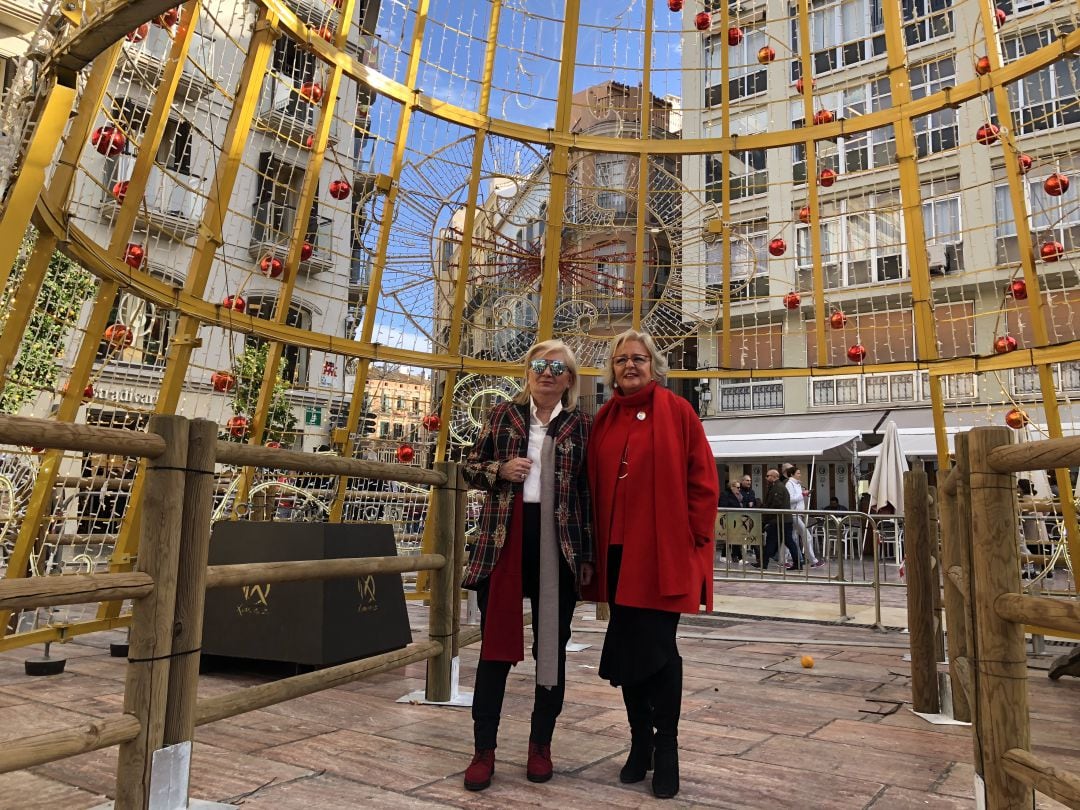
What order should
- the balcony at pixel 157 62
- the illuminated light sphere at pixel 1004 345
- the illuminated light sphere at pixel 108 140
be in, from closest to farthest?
1. the illuminated light sphere at pixel 108 140
2. the balcony at pixel 157 62
3. the illuminated light sphere at pixel 1004 345

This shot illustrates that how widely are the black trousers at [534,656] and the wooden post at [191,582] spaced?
878 millimetres

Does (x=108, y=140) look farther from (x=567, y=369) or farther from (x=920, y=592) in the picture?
(x=920, y=592)

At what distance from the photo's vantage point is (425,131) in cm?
616

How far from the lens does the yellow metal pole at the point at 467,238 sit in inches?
240

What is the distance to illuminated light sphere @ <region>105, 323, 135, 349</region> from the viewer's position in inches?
171

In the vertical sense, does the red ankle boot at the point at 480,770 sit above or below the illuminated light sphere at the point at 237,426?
below

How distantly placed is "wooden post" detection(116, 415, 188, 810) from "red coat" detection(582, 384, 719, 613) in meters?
1.29

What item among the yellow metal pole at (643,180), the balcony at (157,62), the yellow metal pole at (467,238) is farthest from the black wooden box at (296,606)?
the yellow metal pole at (643,180)

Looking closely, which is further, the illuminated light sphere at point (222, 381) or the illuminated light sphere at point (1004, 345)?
the illuminated light sphere at point (222, 381)

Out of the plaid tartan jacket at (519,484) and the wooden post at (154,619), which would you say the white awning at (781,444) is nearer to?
the plaid tartan jacket at (519,484)

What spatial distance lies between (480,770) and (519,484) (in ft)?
2.93

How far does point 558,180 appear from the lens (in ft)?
20.6

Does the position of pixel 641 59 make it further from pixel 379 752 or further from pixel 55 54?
pixel 379 752

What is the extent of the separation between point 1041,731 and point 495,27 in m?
6.06
